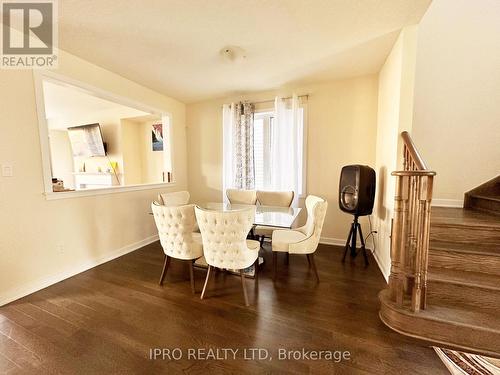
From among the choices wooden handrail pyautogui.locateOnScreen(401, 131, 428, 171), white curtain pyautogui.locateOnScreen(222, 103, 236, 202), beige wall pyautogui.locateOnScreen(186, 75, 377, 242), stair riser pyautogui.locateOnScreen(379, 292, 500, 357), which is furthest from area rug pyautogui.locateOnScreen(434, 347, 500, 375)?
white curtain pyautogui.locateOnScreen(222, 103, 236, 202)

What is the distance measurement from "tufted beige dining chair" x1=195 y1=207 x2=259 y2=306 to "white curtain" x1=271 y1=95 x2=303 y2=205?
1874 mm

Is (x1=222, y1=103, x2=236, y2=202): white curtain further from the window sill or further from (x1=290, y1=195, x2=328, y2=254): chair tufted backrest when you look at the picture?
(x1=290, y1=195, x2=328, y2=254): chair tufted backrest

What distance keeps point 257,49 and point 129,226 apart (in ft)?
10.0

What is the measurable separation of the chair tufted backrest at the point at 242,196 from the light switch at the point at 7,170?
2.47m

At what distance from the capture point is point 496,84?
98.4 inches

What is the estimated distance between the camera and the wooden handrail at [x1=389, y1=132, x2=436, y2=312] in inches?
57.5

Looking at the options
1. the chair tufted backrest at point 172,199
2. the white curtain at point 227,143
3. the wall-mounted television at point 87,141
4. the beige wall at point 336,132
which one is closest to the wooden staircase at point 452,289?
the beige wall at point 336,132

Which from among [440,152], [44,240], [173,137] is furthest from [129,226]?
[440,152]

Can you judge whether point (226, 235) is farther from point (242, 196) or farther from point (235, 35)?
point (235, 35)

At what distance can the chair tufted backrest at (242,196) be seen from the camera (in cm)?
338

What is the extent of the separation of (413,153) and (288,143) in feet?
6.48

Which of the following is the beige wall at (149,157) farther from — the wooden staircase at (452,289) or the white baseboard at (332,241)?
the wooden staircase at (452,289)

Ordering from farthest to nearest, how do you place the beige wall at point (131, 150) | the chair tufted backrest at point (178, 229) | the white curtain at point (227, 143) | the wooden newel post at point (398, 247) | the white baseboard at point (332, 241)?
the beige wall at point (131, 150), the white curtain at point (227, 143), the white baseboard at point (332, 241), the chair tufted backrest at point (178, 229), the wooden newel post at point (398, 247)

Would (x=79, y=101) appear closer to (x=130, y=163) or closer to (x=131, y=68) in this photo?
(x=130, y=163)
